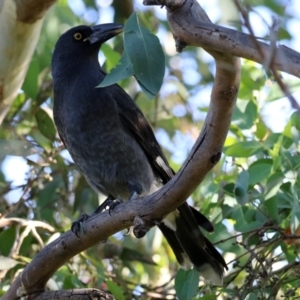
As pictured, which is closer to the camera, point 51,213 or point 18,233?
point 18,233

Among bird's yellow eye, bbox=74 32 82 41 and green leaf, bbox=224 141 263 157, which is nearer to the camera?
green leaf, bbox=224 141 263 157

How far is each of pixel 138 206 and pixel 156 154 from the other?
3.88 feet

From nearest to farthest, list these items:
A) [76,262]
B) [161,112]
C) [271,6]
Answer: [271,6] → [76,262] → [161,112]

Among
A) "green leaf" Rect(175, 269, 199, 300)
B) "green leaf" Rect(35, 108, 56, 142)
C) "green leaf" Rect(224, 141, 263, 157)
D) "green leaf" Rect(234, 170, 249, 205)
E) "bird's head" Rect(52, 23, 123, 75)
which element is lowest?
"green leaf" Rect(175, 269, 199, 300)

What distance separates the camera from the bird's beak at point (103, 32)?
4.61 meters

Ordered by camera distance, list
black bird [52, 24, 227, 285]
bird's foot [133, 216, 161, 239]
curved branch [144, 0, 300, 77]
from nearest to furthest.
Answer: curved branch [144, 0, 300, 77] < bird's foot [133, 216, 161, 239] < black bird [52, 24, 227, 285]

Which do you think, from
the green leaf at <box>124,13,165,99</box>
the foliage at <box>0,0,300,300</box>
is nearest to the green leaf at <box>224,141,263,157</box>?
the foliage at <box>0,0,300,300</box>

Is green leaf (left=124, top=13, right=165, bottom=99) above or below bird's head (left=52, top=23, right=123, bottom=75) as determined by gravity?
below

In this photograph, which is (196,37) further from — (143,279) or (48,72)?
(143,279)

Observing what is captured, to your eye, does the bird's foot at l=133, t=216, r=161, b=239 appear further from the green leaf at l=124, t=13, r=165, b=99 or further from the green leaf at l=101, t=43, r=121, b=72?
the green leaf at l=101, t=43, r=121, b=72

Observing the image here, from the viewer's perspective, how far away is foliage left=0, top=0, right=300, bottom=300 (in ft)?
11.8

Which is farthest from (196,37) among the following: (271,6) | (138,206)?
(138,206)

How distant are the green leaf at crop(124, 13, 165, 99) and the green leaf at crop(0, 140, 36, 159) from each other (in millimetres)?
1927

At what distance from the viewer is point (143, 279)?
581 cm
